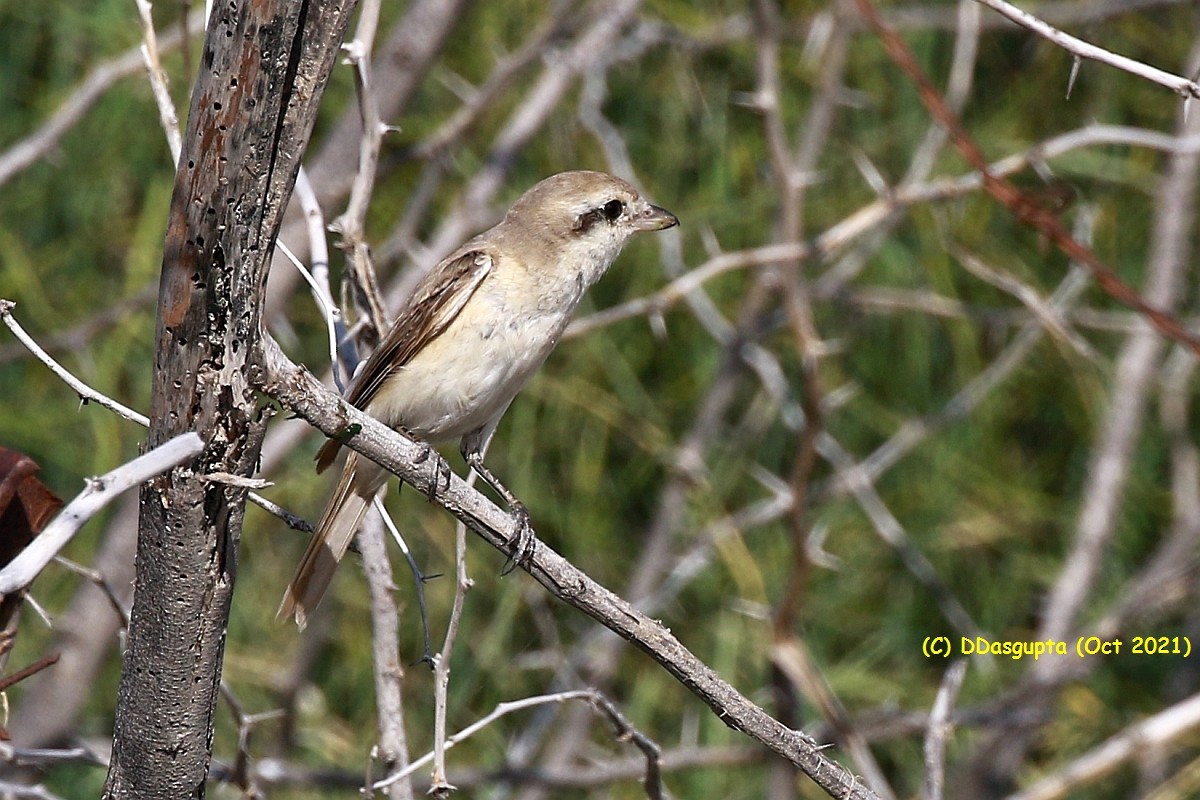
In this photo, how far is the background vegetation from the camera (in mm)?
5176

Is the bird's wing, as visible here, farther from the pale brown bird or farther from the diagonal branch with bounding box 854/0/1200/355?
the diagonal branch with bounding box 854/0/1200/355

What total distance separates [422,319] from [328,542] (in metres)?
0.67

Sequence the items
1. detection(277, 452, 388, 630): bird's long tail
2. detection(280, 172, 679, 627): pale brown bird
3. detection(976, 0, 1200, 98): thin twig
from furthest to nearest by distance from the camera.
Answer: detection(280, 172, 679, 627): pale brown bird < detection(277, 452, 388, 630): bird's long tail < detection(976, 0, 1200, 98): thin twig

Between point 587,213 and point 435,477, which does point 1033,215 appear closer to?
point 587,213

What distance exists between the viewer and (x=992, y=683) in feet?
17.9

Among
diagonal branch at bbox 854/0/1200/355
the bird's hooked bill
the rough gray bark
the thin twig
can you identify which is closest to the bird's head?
the bird's hooked bill

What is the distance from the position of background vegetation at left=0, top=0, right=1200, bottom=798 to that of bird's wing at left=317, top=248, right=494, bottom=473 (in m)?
1.21

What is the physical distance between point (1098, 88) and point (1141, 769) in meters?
2.81

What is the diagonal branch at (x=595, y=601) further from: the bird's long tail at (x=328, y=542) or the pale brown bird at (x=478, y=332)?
the pale brown bird at (x=478, y=332)

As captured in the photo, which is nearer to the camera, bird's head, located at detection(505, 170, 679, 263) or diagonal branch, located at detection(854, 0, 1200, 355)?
diagonal branch, located at detection(854, 0, 1200, 355)

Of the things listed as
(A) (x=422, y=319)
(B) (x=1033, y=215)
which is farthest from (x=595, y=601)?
(B) (x=1033, y=215)

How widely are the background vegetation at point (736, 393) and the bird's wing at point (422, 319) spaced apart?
1.21 meters

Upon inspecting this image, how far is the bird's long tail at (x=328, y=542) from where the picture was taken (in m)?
3.32

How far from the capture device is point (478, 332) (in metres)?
→ 3.60
